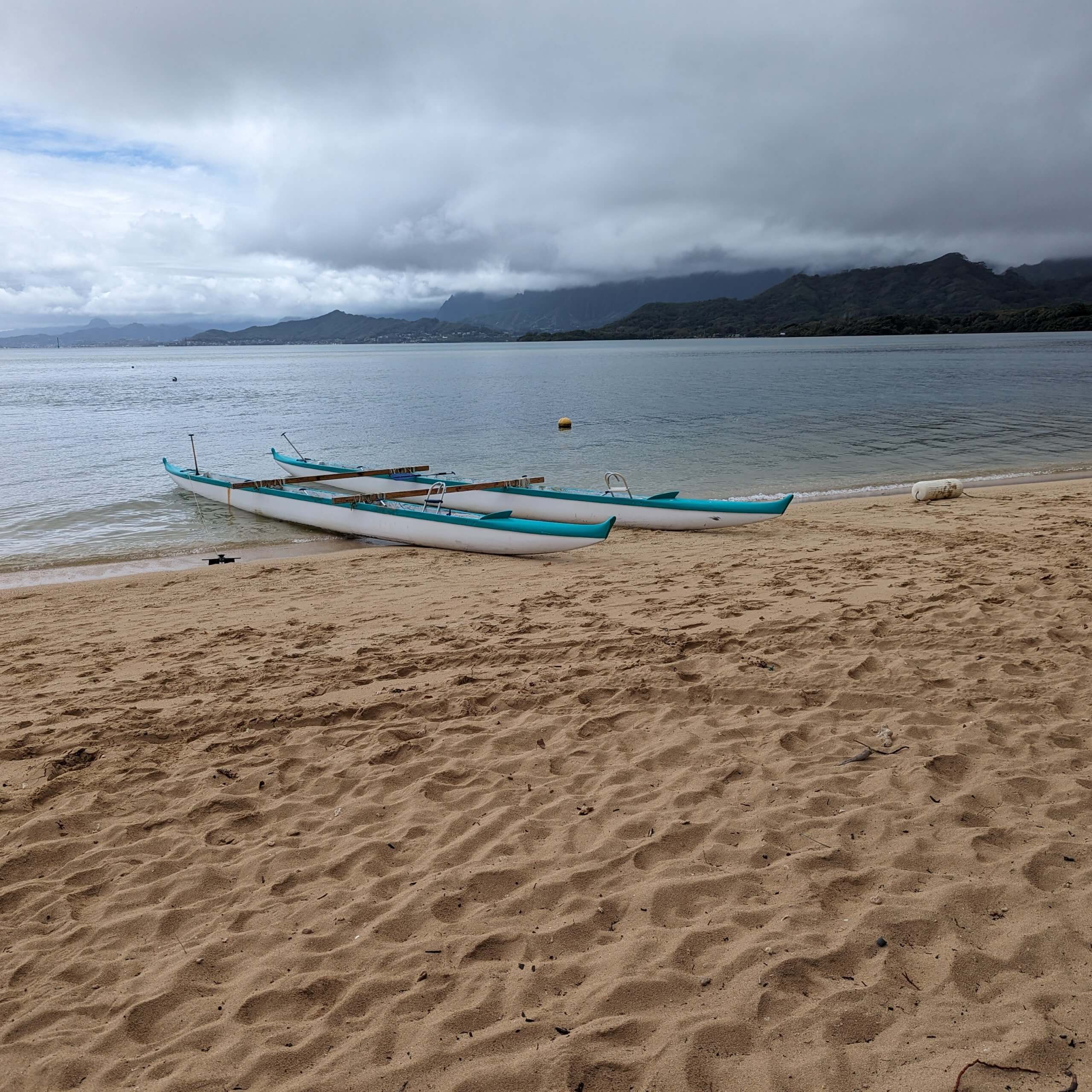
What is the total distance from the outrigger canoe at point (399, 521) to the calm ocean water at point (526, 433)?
1.67 feet

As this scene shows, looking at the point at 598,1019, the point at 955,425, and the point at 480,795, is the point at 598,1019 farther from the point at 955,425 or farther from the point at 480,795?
the point at 955,425

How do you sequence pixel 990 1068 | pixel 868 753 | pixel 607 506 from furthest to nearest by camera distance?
pixel 607 506 → pixel 868 753 → pixel 990 1068

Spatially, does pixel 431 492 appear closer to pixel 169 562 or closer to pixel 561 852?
pixel 169 562

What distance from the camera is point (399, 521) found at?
11539mm

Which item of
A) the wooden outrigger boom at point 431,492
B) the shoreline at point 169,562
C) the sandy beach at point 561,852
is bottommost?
the shoreline at point 169,562

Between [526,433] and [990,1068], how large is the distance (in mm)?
27064

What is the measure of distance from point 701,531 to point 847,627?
541cm

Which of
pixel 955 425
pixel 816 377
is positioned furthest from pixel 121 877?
pixel 816 377

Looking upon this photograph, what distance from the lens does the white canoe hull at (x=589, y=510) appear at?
11570mm

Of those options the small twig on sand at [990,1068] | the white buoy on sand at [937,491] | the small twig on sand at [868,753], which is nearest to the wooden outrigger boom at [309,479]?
the white buoy on sand at [937,491]

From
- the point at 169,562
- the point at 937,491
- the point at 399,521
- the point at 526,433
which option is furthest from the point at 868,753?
the point at 526,433

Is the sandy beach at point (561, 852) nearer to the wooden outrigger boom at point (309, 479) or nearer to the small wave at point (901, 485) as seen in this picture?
the wooden outrigger boom at point (309, 479)

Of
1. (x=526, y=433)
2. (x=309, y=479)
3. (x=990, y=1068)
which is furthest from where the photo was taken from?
(x=526, y=433)

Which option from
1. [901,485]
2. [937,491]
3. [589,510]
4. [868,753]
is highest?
[589,510]
